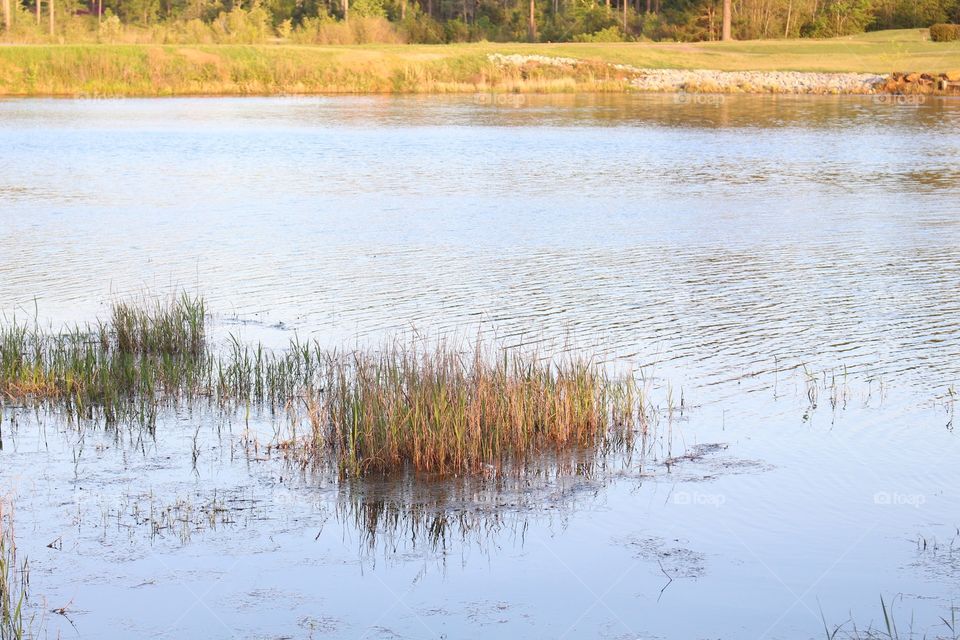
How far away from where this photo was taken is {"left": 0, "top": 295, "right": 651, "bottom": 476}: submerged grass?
24.3 ft

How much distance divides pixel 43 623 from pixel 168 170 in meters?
21.4

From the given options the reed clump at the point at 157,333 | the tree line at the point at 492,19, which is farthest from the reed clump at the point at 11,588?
the tree line at the point at 492,19

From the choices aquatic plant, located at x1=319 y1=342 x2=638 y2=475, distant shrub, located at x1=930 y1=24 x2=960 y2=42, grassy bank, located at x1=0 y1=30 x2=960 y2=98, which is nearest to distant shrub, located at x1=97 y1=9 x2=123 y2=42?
grassy bank, located at x1=0 y1=30 x2=960 y2=98

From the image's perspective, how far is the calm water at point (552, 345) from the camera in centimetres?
584

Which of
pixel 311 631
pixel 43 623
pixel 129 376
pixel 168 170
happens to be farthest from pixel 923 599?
pixel 168 170

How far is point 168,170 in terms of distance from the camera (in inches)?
1019

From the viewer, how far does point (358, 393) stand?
25.3 ft

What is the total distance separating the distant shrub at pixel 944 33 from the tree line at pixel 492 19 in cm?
685

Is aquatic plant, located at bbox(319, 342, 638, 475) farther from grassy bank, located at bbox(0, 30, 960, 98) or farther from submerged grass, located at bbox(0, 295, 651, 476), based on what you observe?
grassy bank, located at bbox(0, 30, 960, 98)

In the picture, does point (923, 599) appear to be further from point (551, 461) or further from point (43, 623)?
point (43, 623)

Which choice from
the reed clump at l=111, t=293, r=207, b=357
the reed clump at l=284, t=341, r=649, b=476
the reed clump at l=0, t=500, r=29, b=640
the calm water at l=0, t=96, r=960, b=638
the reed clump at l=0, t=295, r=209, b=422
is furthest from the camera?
the reed clump at l=111, t=293, r=207, b=357

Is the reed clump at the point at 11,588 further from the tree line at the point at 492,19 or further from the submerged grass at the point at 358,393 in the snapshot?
the tree line at the point at 492,19

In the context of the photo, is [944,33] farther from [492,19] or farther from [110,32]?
[110,32]

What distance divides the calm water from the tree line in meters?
45.5
